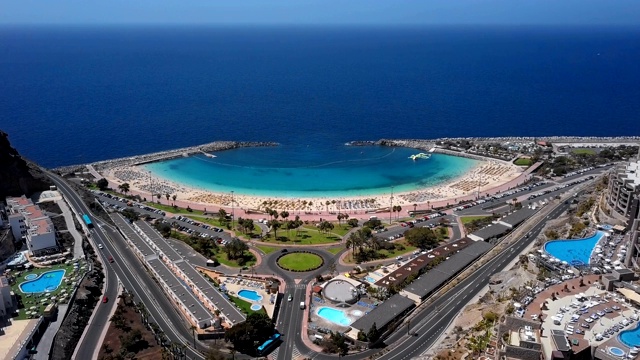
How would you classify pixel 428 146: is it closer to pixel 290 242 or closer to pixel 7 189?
pixel 290 242

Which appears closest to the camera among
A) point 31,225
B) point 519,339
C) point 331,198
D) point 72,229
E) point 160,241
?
point 519,339

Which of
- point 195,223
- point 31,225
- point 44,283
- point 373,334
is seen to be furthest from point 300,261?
point 31,225

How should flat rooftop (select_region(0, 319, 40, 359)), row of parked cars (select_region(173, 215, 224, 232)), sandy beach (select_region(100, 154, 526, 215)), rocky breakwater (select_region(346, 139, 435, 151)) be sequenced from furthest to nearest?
1. rocky breakwater (select_region(346, 139, 435, 151))
2. sandy beach (select_region(100, 154, 526, 215))
3. row of parked cars (select_region(173, 215, 224, 232))
4. flat rooftop (select_region(0, 319, 40, 359))

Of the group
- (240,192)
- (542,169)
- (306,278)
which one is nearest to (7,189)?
(240,192)

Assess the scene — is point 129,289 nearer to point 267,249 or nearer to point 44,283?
point 44,283

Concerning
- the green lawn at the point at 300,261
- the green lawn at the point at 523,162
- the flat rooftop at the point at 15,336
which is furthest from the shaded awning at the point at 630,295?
the green lawn at the point at 523,162

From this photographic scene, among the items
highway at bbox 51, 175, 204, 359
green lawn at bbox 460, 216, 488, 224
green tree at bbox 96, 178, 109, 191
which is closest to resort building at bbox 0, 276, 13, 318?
highway at bbox 51, 175, 204, 359

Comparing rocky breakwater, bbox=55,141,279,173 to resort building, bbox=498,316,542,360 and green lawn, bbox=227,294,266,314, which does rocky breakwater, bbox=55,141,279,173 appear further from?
resort building, bbox=498,316,542,360
